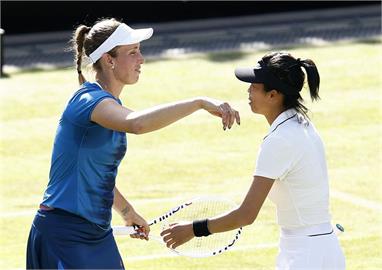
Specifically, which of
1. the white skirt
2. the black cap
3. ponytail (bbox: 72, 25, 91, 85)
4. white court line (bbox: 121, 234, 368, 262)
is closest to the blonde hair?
ponytail (bbox: 72, 25, 91, 85)

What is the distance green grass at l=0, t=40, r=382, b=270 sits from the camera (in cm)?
992

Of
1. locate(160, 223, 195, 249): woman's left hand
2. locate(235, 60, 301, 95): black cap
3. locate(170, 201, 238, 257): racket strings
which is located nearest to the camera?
locate(235, 60, 301, 95): black cap

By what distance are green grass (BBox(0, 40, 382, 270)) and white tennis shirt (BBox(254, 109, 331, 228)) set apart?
3339mm

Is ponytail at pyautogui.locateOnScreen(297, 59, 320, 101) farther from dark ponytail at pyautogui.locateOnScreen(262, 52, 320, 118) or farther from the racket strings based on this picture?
the racket strings

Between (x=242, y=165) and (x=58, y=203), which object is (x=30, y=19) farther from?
(x=58, y=203)

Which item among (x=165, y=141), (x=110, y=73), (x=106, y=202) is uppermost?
(x=110, y=73)

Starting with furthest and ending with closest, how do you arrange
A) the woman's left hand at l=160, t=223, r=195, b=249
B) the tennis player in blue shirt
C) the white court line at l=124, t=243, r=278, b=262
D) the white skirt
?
the white court line at l=124, t=243, r=278, b=262
the woman's left hand at l=160, t=223, r=195, b=249
the white skirt
the tennis player in blue shirt

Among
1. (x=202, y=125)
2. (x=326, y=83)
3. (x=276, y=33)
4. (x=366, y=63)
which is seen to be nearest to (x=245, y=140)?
(x=202, y=125)

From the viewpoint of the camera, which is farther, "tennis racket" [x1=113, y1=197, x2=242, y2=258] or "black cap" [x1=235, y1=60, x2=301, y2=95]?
"tennis racket" [x1=113, y1=197, x2=242, y2=258]

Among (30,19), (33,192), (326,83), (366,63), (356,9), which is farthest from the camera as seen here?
(356,9)

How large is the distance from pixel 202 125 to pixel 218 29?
5985 mm

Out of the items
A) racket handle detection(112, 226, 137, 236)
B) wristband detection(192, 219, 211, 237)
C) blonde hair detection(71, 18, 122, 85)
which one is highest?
blonde hair detection(71, 18, 122, 85)

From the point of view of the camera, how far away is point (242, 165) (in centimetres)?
1318

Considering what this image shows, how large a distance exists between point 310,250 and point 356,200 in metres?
5.75
